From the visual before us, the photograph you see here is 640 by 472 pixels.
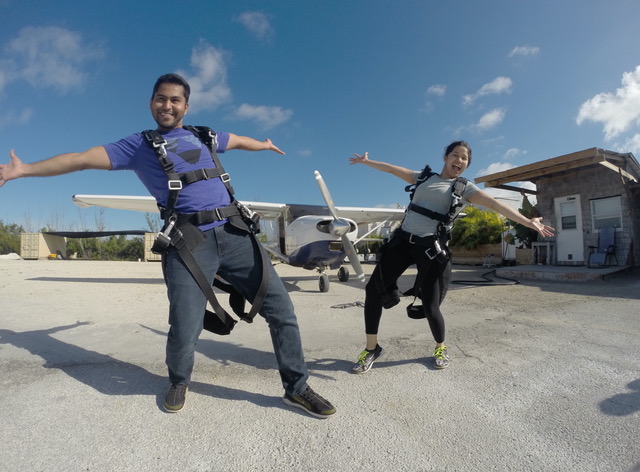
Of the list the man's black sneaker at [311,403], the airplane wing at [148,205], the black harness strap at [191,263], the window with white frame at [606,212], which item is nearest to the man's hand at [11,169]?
the black harness strap at [191,263]

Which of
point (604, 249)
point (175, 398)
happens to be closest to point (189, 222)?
point (175, 398)

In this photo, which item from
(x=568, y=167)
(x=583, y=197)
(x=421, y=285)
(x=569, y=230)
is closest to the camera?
(x=421, y=285)

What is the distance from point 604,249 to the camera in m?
9.56

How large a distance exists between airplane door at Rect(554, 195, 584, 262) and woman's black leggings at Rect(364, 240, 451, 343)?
1036 centimetres

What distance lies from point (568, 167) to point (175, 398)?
440 inches

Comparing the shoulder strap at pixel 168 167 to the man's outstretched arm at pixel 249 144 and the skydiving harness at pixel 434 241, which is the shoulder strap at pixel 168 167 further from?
the skydiving harness at pixel 434 241

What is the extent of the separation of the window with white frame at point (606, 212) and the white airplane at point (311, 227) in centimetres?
604

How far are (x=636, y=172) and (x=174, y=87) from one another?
1296 centimetres

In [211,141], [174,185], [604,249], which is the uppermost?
[211,141]

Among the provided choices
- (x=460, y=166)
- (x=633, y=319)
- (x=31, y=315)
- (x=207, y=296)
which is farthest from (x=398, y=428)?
(x=31, y=315)

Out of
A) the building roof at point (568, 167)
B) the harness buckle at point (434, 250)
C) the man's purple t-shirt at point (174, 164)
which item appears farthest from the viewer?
the building roof at point (568, 167)

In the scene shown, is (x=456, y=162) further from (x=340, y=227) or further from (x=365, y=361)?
(x=340, y=227)

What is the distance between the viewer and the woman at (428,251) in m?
2.64

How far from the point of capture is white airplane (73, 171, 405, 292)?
7.29 meters
